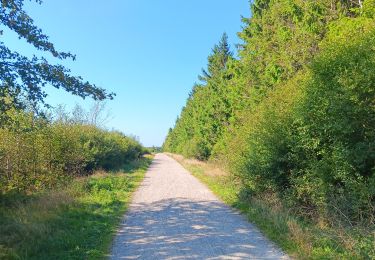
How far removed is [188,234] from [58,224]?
144 inches

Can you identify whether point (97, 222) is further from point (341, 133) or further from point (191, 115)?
point (191, 115)

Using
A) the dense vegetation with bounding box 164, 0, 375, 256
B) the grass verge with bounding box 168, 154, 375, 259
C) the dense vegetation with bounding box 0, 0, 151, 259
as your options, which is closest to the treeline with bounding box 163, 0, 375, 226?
the dense vegetation with bounding box 164, 0, 375, 256

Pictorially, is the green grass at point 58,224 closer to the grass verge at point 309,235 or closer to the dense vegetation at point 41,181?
the dense vegetation at point 41,181

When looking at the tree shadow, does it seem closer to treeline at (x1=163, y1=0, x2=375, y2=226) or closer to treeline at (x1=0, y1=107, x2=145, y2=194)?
treeline at (x1=163, y1=0, x2=375, y2=226)

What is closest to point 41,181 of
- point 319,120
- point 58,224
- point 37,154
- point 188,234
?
point 37,154

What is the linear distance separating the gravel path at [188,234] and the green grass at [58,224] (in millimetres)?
495

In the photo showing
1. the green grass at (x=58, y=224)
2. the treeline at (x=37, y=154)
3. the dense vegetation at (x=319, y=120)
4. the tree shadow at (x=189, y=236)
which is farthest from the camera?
the treeline at (x=37, y=154)

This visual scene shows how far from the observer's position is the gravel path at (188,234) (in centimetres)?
749

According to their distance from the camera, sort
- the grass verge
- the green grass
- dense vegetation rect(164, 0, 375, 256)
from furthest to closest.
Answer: dense vegetation rect(164, 0, 375, 256) < the green grass < the grass verge

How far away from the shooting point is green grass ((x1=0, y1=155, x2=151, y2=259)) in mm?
7789

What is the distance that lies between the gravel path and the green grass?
50cm

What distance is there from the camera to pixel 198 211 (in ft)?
40.9

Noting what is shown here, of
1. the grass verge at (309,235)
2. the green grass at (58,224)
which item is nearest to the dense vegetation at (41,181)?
the green grass at (58,224)

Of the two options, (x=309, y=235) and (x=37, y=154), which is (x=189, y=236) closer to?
(x=309, y=235)
